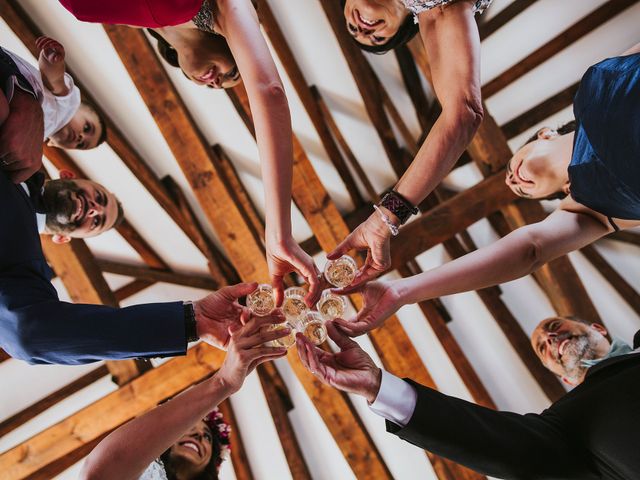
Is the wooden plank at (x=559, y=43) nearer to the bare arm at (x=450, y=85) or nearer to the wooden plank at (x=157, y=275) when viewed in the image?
the bare arm at (x=450, y=85)

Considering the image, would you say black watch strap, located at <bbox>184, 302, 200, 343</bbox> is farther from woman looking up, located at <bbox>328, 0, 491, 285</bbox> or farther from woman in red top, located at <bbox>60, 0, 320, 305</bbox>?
woman looking up, located at <bbox>328, 0, 491, 285</bbox>

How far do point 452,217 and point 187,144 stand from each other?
204 cm

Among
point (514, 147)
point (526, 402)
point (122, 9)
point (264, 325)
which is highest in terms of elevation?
point (514, 147)

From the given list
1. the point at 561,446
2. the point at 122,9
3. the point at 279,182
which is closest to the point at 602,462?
the point at 561,446

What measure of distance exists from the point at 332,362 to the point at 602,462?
34.2 inches

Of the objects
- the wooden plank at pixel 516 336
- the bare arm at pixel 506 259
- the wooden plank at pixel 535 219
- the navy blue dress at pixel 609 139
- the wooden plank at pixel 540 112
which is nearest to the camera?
the navy blue dress at pixel 609 139

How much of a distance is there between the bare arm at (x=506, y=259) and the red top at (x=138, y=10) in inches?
49.0

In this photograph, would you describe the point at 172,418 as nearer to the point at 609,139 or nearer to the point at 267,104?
the point at 267,104

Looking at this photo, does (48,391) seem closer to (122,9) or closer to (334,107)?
(334,107)

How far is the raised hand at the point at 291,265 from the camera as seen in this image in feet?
5.78

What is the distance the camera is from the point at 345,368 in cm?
163

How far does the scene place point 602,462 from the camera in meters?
1.42

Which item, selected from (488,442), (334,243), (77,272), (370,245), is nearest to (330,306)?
(370,245)

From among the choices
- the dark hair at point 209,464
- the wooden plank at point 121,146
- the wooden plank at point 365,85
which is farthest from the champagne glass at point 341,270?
the wooden plank at point 121,146
